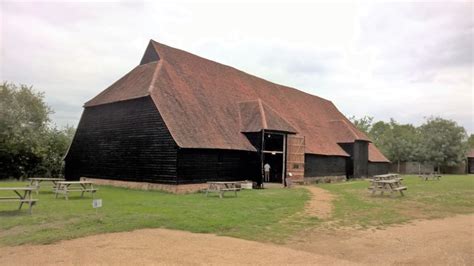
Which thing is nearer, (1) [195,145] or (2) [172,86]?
(1) [195,145]

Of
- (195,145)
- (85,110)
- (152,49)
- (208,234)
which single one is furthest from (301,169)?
(208,234)

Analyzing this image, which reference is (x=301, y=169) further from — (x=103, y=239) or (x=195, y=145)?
(x=103, y=239)

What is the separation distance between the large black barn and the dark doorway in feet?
0.24

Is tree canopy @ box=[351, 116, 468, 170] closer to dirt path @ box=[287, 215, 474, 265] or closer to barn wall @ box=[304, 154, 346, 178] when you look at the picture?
barn wall @ box=[304, 154, 346, 178]

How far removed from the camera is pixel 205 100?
23828mm

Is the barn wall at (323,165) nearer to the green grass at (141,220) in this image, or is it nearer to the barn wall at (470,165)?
the green grass at (141,220)

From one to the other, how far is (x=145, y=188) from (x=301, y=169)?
36.5 feet

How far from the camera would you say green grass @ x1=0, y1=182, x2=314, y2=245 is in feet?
28.2

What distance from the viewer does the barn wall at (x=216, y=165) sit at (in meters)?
19.1

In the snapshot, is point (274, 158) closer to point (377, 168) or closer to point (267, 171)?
point (267, 171)

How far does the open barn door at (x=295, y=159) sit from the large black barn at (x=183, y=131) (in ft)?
0.22

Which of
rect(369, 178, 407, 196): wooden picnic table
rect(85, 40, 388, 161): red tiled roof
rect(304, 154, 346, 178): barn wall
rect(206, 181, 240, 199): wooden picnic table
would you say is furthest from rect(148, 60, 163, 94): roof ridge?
rect(304, 154, 346, 178): barn wall

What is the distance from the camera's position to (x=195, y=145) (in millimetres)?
19312

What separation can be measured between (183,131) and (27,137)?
14.5 m
